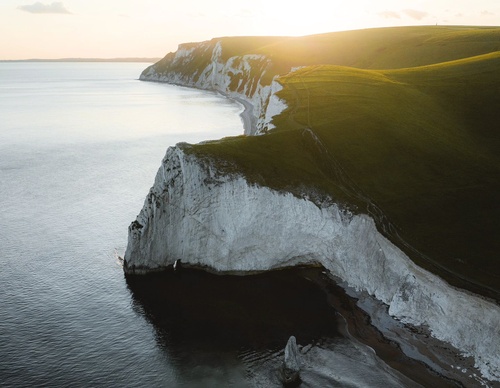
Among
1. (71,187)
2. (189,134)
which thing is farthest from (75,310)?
(189,134)

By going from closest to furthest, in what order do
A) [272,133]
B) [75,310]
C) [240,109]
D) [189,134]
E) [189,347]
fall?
[189,347] < [75,310] < [272,133] < [189,134] < [240,109]

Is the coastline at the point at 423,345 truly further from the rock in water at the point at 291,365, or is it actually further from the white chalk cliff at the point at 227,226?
the rock in water at the point at 291,365

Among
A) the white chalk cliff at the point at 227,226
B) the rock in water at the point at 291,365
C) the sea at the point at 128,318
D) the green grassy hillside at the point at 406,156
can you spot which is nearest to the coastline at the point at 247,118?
the green grassy hillside at the point at 406,156

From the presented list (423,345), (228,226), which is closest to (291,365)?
(423,345)

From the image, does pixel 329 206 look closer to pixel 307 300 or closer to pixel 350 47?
pixel 307 300

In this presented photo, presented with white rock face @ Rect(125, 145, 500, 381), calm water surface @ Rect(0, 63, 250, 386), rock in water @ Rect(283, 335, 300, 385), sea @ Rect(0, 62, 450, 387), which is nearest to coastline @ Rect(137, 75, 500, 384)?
sea @ Rect(0, 62, 450, 387)

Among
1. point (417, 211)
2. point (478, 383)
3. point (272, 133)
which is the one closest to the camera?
point (478, 383)

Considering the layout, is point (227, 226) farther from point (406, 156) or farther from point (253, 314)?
point (406, 156)
